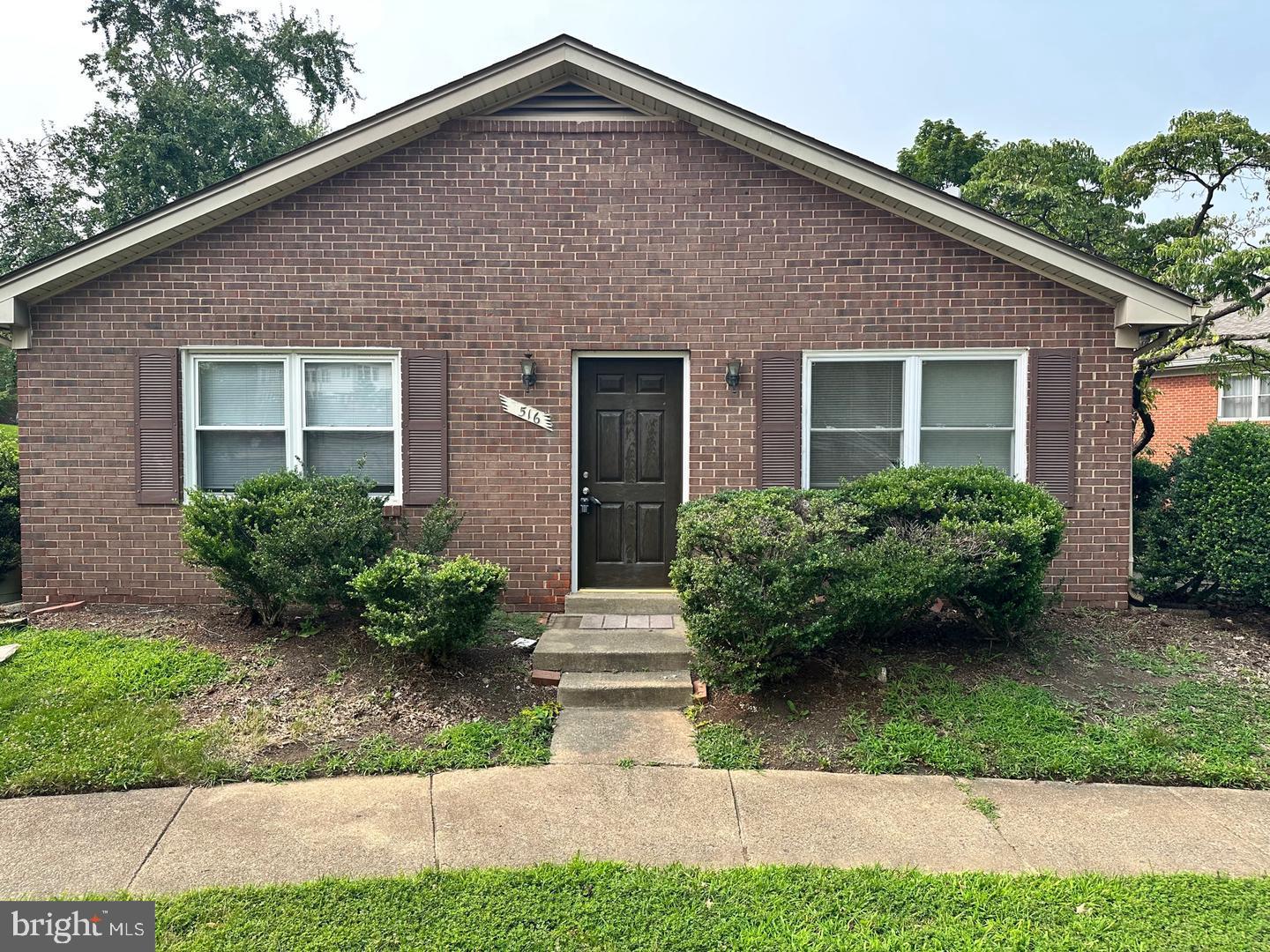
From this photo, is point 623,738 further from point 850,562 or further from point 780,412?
point 780,412

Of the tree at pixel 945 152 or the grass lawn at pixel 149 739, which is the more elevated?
the tree at pixel 945 152

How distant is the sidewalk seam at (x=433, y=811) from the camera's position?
353 centimetres

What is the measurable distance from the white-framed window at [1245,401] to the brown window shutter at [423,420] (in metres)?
18.1

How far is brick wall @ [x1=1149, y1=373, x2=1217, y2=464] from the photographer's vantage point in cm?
1815

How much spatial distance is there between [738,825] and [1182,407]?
20278 millimetres

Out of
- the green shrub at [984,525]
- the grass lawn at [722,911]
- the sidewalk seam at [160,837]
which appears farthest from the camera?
the green shrub at [984,525]

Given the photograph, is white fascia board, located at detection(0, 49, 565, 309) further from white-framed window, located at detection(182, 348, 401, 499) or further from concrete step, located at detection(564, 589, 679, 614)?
concrete step, located at detection(564, 589, 679, 614)

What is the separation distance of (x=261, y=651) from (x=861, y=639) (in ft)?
15.6

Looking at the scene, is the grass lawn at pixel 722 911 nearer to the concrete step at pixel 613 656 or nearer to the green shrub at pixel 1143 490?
the concrete step at pixel 613 656

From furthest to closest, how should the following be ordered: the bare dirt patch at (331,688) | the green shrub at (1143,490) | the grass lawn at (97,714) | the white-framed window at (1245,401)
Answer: the white-framed window at (1245,401), the green shrub at (1143,490), the bare dirt patch at (331,688), the grass lawn at (97,714)

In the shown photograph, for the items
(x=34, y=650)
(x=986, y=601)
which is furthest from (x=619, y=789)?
(x=34, y=650)

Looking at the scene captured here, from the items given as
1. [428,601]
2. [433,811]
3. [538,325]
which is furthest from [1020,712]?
[538,325]

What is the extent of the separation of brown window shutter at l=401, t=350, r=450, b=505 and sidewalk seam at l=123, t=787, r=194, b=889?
11.2 ft

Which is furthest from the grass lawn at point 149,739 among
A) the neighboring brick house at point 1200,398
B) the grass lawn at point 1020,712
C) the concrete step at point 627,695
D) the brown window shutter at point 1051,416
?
the neighboring brick house at point 1200,398
